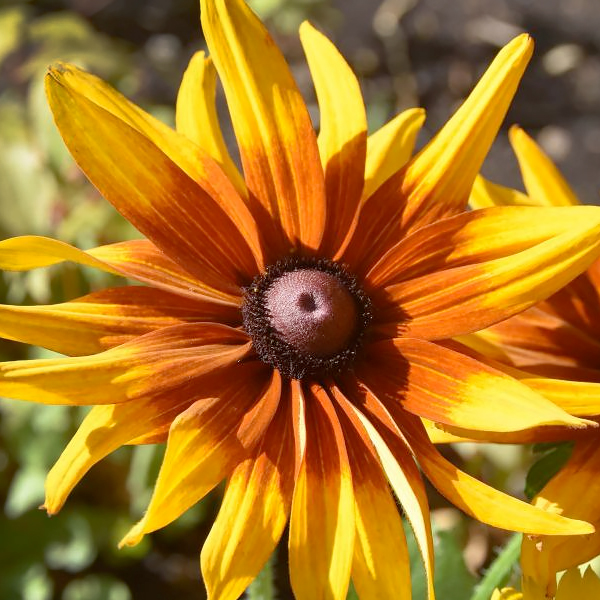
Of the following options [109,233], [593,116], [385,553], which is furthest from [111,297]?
[593,116]

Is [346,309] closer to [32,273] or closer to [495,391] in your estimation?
[495,391]

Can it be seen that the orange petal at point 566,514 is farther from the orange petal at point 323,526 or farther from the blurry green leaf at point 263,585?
the blurry green leaf at point 263,585

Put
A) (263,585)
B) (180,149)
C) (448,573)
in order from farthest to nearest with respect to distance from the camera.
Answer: (448,573), (263,585), (180,149)

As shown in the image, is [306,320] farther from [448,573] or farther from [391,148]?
[448,573]

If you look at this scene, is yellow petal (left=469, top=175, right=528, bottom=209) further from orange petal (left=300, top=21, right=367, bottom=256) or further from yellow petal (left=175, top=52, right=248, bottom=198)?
yellow petal (left=175, top=52, right=248, bottom=198)

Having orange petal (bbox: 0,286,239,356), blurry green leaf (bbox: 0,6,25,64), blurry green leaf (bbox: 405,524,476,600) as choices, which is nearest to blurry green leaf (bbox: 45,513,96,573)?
blurry green leaf (bbox: 405,524,476,600)

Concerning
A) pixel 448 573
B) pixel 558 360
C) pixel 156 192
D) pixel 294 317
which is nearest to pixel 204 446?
pixel 294 317

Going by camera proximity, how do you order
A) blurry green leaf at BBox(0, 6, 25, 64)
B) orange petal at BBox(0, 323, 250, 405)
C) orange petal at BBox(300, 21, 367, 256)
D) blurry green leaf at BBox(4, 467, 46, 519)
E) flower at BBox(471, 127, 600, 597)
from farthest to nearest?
1. blurry green leaf at BBox(0, 6, 25, 64)
2. blurry green leaf at BBox(4, 467, 46, 519)
3. orange petal at BBox(300, 21, 367, 256)
4. flower at BBox(471, 127, 600, 597)
5. orange petal at BBox(0, 323, 250, 405)
